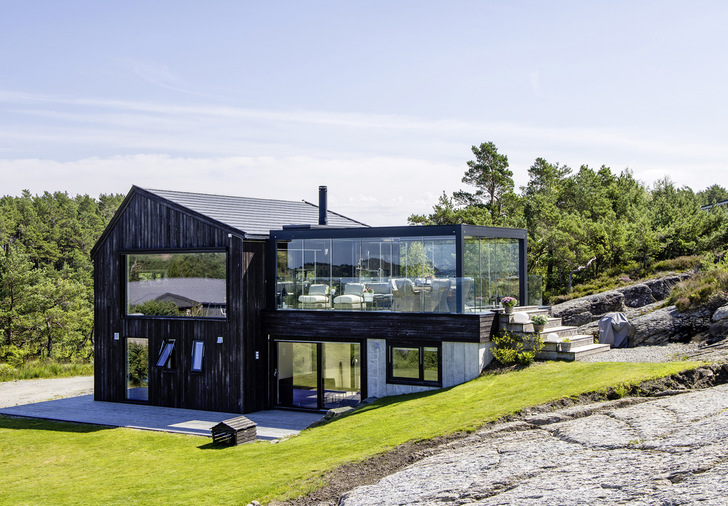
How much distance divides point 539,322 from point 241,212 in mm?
9803

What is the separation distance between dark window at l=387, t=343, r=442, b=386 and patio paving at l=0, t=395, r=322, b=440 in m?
2.47

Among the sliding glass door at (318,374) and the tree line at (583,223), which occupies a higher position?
the tree line at (583,223)

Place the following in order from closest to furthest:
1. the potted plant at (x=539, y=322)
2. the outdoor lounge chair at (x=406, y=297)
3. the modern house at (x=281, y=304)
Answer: the potted plant at (x=539, y=322) → the modern house at (x=281, y=304) → the outdoor lounge chair at (x=406, y=297)

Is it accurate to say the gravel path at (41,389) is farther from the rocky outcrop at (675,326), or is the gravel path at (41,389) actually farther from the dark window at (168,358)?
the rocky outcrop at (675,326)

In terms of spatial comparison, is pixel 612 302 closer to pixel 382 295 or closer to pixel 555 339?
pixel 555 339

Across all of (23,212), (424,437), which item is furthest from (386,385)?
(23,212)

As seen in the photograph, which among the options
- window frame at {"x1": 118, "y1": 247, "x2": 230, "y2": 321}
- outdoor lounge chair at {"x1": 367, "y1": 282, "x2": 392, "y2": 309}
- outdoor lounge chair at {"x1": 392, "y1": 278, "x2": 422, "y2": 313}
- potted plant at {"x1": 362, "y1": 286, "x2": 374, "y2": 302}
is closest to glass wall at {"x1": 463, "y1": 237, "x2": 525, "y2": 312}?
outdoor lounge chair at {"x1": 392, "y1": 278, "x2": 422, "y2": 313}

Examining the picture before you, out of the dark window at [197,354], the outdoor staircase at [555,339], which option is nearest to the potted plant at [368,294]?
the outdoor staircase at [555,339]

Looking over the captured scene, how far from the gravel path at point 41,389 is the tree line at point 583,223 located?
2163 cm

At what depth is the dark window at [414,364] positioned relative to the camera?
17.9 metres

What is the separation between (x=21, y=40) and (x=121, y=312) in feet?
30.8

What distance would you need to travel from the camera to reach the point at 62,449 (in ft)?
52.5

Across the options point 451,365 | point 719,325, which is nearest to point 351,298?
point 451,365

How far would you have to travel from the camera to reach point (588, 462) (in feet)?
28.1
